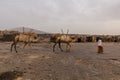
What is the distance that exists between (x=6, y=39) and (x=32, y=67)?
4282cm

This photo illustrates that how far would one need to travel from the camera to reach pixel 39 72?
20.4m

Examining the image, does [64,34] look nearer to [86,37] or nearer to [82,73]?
[82,73]

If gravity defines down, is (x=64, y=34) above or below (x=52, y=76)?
above

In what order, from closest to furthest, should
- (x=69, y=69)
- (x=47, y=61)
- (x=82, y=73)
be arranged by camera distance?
(x=82, y=73) < (x=69, y=69) < (x=47, y=61)

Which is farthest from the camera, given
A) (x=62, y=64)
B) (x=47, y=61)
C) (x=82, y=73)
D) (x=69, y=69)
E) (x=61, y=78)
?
(x=47, y=61)

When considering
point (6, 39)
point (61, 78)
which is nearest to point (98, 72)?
point (61, 78)

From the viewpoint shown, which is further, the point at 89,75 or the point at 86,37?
the point at 86,37

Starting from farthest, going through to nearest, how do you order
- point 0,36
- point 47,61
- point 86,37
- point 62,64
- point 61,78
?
point 86,37
point 0,36
point 47,61
point 62,64
point 61,78

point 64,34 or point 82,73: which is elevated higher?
point 64,34

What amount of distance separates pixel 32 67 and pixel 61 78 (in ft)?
13.4

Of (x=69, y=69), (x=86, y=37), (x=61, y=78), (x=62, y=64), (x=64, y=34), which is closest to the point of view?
(x=61, y=78)

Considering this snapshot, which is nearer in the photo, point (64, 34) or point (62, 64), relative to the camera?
point (62, 64)

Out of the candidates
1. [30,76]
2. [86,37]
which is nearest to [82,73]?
[30,76]

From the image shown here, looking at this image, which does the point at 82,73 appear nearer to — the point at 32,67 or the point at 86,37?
the point at 32,67
